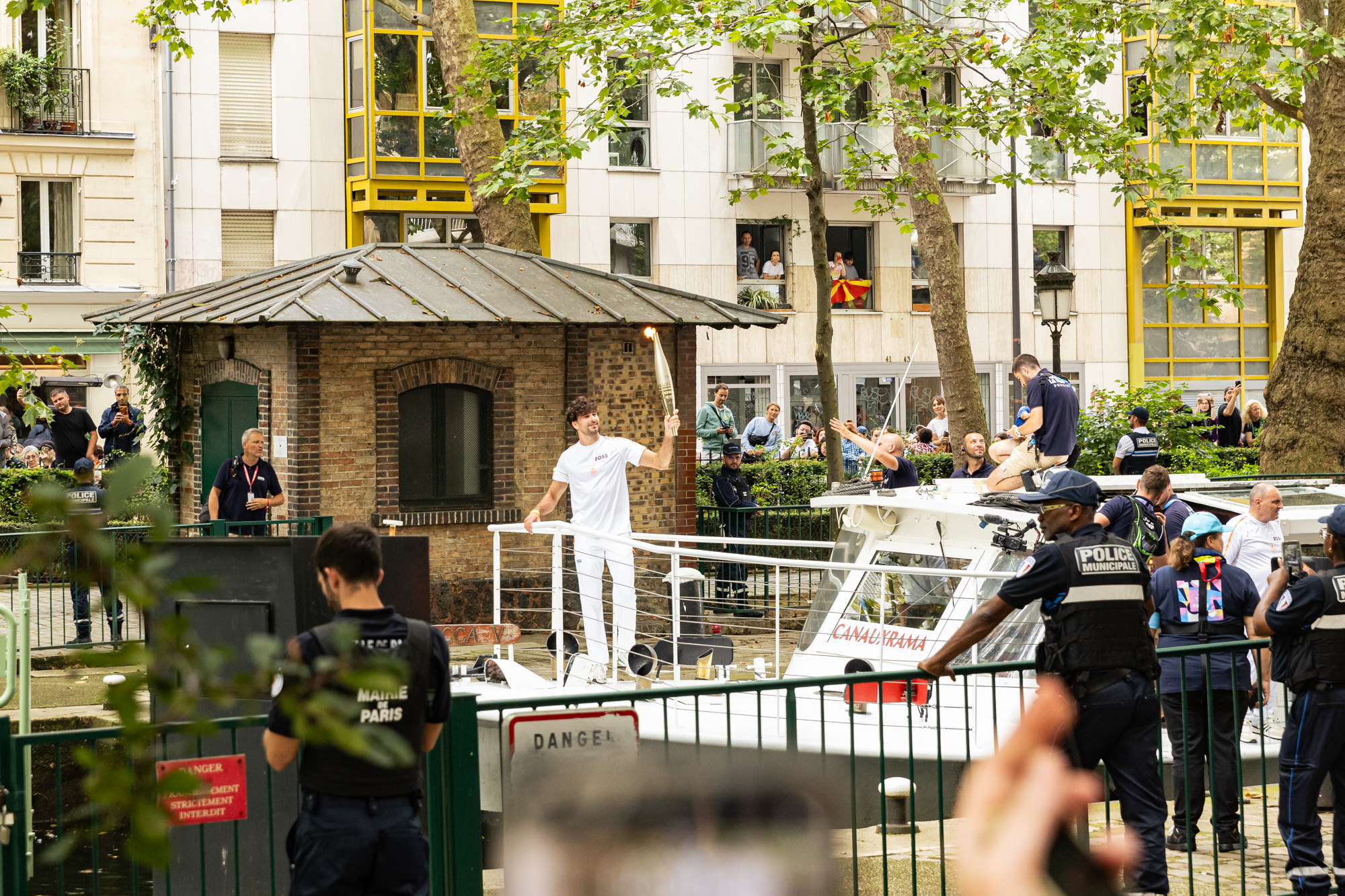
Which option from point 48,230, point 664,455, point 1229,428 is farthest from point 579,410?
point 48,230

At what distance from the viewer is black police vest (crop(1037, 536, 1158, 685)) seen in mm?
6242

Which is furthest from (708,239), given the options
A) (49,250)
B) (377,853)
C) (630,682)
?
(377,853)

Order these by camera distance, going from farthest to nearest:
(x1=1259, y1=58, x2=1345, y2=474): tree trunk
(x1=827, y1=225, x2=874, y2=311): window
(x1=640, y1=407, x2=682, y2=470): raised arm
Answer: (x1=827, y1=225, x2=874, y2=311): window → (x1=1259, y1=58, x2=1345, y2=474): tree trunk → (x1=640, y1=407, x2=682, y2=470): raised arm

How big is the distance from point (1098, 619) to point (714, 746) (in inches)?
165

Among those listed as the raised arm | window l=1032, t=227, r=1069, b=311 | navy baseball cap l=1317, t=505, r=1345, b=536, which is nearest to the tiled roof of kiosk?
the raised arm

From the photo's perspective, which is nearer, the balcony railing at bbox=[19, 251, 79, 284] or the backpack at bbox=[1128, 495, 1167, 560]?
the backpack at bbox=[1128, 495, 1167, 560]

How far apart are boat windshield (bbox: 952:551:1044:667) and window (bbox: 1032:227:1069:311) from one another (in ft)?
91.6

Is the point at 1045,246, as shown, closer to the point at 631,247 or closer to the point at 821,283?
the point at 631,247

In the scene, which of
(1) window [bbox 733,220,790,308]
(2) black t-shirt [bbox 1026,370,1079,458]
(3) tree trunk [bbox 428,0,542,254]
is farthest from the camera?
(1) window [bbox 733,220,790,308]

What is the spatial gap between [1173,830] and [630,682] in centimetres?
433

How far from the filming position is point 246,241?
31.6 metres

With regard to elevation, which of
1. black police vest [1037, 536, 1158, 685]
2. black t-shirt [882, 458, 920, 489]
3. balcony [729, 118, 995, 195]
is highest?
balcony [729, 118, 995, 195]

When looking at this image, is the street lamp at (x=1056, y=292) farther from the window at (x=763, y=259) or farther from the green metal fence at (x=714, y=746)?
the green metal fence at (x=714, y=746)

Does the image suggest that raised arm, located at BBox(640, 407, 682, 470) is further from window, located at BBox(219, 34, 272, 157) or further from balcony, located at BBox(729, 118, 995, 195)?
window, located at BBox(219, 34, 272, 157)
